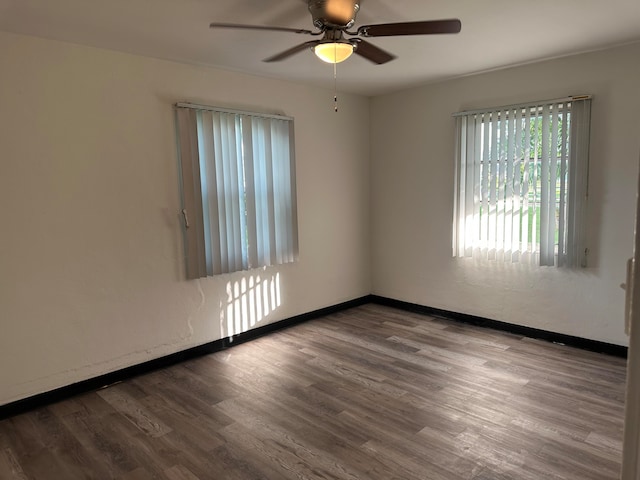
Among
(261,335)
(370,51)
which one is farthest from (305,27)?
(261,335)

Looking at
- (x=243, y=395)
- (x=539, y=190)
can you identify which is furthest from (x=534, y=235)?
(x=243, y=395)

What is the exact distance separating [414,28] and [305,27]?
2.91 ft

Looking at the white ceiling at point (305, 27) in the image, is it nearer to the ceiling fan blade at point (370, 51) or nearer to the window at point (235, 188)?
the ceiling fan blade at point (370, 51)

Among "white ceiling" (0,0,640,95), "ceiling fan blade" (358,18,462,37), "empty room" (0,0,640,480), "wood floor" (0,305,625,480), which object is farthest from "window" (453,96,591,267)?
"ceiling fan blade" (358,18,462,37)

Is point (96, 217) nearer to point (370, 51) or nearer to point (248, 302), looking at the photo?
point (248, 302)

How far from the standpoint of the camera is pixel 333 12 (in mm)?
2271

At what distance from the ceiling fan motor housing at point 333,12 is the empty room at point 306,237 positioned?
2 cm

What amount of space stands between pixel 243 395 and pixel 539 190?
298 cm

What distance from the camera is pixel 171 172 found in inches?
138

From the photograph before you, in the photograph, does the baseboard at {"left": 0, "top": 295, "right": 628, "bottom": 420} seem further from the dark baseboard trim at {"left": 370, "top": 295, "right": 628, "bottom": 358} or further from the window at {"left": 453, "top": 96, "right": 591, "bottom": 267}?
the window at {"left": 453, "top": 96, "right": 591, "bottom": 267}

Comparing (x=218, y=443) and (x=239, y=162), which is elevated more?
(x=239, y=162)

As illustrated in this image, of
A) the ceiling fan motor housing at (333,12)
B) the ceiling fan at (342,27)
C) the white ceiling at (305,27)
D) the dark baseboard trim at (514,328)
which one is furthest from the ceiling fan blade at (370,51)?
the dark baseboard trim at (514,328)

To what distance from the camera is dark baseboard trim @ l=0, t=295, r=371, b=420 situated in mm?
2918

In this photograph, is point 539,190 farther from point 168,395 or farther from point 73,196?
point 73,196
